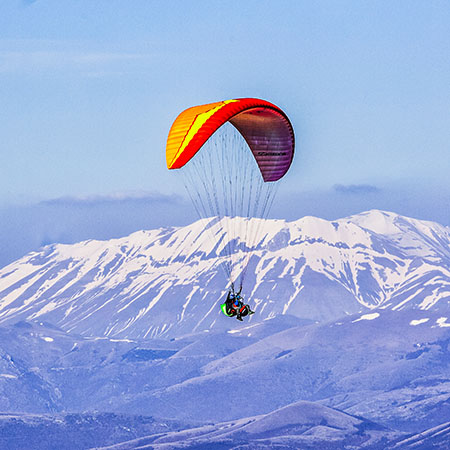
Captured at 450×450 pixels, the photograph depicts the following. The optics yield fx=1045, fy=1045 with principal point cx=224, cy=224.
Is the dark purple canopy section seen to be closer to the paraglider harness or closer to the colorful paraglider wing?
the colorful paraglider wing

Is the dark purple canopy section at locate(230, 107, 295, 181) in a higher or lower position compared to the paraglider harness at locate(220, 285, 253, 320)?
higher

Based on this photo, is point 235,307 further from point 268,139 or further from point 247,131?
point 247,131

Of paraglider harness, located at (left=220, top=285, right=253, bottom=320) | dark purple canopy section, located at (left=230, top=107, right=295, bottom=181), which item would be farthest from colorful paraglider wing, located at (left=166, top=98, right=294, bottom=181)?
paraglider harness, located at (left=220, top=285, right=253, bottom=320)

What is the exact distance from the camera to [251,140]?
95.2 metres

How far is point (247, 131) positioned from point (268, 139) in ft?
7.03

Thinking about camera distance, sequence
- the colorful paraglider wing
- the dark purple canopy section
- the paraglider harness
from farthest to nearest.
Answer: the dark purple canopy section
the paraglider harness
the colorful paraglider wing

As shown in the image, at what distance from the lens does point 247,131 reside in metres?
94.6

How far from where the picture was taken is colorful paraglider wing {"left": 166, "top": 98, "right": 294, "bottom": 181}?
77188 mm

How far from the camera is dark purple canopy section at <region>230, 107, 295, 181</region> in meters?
91.9

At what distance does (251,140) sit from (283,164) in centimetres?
365

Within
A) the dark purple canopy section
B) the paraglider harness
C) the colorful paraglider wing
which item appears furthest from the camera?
the dark purple canopy section

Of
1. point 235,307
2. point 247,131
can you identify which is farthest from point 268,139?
point 235,307

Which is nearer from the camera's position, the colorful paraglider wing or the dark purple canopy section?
the colorful paraglider wing

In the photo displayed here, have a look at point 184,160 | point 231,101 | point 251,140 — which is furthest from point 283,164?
point 184,160
